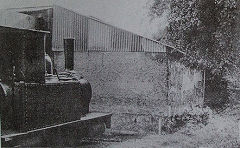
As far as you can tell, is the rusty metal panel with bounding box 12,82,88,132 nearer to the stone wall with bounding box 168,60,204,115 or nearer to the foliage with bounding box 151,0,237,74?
the stone wall with bounding box 168,60,204,115

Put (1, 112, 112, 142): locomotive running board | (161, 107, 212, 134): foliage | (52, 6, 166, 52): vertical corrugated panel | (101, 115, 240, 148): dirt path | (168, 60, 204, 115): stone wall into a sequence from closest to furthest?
(1, 112, 112, 142): locomotive running board
(101, 115, 240, 148): dirt path
(161, 107, 212, 134): foliage
(52, 6, 166, 52): vertical corrugated panel
(168, 60, 204, 115): stone wall

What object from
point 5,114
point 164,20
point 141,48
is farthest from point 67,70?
point 164,20

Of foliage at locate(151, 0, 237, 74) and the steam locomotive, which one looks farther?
foliage at locate(151, 0, 237, 74)

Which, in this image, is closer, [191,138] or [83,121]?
[83,121]

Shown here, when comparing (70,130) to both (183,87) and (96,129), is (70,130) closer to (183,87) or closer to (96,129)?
(96,129)

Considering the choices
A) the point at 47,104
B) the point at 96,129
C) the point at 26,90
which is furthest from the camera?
the point at 96,129

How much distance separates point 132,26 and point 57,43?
2.18 meters

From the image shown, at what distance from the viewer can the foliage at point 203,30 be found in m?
7.04

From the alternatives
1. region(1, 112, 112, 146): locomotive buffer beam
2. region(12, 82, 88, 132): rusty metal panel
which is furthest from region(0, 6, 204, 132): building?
region(12, 82, 88, 132): rusty metal panel

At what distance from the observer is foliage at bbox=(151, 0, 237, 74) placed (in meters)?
7.04

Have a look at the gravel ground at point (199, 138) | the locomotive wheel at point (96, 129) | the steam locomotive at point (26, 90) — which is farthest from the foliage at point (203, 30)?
the steam locomotive at point (26, 90)

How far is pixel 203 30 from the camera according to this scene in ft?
24.4

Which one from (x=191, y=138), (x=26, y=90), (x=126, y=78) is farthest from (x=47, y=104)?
(x=126, y=78)

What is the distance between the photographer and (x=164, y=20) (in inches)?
327
